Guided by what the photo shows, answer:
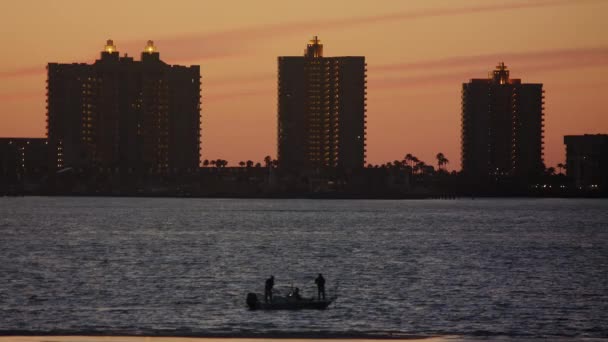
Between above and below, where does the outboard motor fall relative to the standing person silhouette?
below

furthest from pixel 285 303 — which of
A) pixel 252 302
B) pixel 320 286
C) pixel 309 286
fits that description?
pixel 309 286

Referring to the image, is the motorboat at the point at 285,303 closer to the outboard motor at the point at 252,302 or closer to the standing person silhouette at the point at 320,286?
the outboard motor at the point at 252,302

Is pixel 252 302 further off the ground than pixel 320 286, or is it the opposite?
pixel 320 286

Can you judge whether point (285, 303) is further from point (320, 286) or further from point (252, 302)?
point (320, 286)

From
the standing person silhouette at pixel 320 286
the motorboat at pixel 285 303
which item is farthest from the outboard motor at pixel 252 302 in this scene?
the standing person silhouette at pixel 320 286

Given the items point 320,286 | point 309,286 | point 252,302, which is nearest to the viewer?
point 252,302

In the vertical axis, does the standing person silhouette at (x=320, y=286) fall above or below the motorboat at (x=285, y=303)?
above

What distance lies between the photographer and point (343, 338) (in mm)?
51938

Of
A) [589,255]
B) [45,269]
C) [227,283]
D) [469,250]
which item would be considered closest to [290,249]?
[469,250]

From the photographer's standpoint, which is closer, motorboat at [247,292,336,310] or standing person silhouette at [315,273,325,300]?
motorboat at [247,292,336,310]

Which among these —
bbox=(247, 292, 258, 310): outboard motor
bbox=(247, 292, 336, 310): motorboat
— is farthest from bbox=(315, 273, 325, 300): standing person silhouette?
bbox=(247, 292, 258, 310): outboard motor

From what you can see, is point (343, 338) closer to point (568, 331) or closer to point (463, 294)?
point (568, 331)

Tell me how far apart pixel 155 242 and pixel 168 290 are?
259 feet

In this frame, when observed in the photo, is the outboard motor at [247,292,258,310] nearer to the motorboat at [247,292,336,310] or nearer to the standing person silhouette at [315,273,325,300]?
the motorboat at [247,292,336,310]
